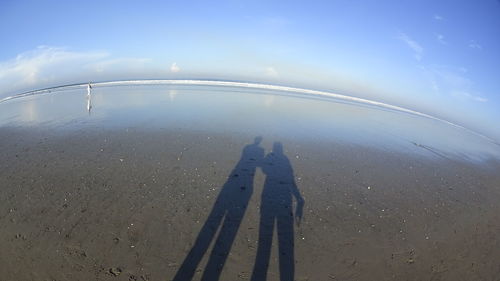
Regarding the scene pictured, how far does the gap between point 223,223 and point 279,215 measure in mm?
2089

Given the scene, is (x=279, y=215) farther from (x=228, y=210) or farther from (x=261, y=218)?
(x=228, y=210)

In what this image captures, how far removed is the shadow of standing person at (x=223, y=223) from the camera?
6832 mm

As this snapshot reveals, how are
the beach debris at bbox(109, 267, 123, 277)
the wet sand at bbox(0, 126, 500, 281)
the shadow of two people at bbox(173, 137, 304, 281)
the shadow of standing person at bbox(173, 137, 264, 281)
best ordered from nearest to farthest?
the beach debris at bbox(109, 267, 123, 277)
the shadow of standing person at bbox(173, 137, 264, 281)
the shadow of two people at bbox(173, 137, 304, 281)
the wet sand at bbox(0, 126, 500, 281)

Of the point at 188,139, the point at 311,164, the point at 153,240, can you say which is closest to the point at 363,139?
the point at 311,164

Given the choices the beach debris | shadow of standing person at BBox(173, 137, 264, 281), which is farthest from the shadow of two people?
the beach debris

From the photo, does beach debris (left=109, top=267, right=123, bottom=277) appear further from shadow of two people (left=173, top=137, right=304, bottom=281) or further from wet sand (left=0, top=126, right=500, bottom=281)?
shadow of two people (left=173, top=137, right=304, bottom=281)

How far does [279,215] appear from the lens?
9.59m

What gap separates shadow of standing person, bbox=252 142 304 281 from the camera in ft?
23.6

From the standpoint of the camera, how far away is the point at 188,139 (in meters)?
18.0

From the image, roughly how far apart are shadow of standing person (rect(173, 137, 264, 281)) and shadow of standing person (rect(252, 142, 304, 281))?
0.80 meters

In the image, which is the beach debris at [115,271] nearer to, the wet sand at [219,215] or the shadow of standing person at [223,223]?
the wet sand at [219,215]

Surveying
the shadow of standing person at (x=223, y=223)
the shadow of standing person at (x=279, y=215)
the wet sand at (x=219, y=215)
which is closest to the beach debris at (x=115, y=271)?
the wet sand at (x=219, y=215)

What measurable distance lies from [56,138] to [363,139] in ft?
76.3

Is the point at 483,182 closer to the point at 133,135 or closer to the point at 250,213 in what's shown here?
the point at 250,213
